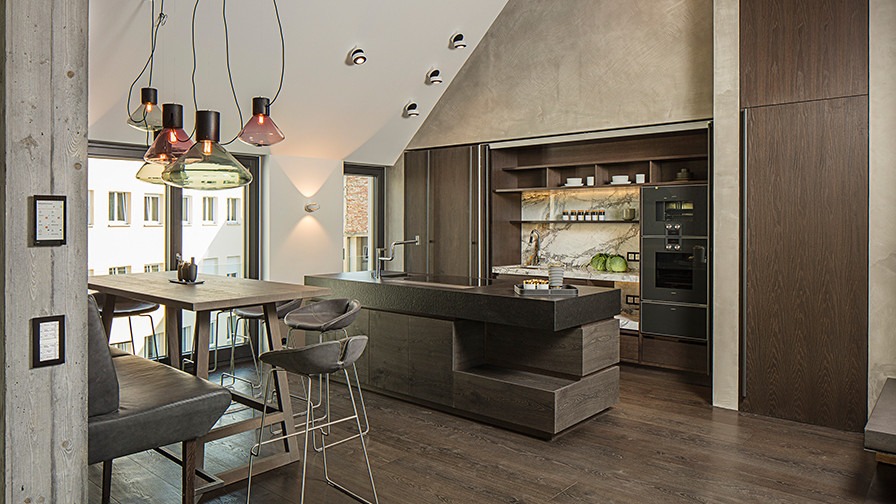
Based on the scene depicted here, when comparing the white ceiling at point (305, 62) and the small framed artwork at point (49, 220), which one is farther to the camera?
the white ceiling at point (305, 62)

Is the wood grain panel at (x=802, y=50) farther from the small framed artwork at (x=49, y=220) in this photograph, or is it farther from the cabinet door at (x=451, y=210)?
the small framed artwork at (x=49, y=220)

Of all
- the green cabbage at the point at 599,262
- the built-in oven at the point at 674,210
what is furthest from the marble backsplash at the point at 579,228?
the built-in oven at the point at 674,210

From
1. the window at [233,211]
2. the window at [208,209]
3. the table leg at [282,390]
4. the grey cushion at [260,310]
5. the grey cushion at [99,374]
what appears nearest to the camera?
the grey cushion at [99,374]

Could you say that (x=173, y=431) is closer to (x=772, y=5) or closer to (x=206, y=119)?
(x=206, y=119)

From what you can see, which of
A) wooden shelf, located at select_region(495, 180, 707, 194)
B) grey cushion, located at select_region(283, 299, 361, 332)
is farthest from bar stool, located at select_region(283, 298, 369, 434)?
wooden shelf, located at select_region(495, 180, 707, 194)

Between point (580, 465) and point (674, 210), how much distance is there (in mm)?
2762

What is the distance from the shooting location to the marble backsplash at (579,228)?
6328mm

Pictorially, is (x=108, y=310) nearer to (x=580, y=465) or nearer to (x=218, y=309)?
(x=218, y=309)

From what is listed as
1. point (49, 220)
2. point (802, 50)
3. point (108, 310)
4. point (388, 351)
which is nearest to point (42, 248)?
point (49, 220)

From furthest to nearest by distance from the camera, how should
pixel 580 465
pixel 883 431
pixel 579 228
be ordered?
pixel 579 228 < pixel 580 465 < pixel 883 431

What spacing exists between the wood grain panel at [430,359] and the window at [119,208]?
8.73ft

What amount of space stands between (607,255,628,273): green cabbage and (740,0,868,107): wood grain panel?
2.04m

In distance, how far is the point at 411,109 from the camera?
6836 mm

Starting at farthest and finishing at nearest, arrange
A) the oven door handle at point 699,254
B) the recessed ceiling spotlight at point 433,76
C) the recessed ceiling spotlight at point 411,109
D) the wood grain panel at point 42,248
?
the recessed ceiling spotlight at point 411,109 → the recessed ceiling spotlight at point 433,76 → the oven door handle at point 699,254 → the wood grain panel at point 42,248
